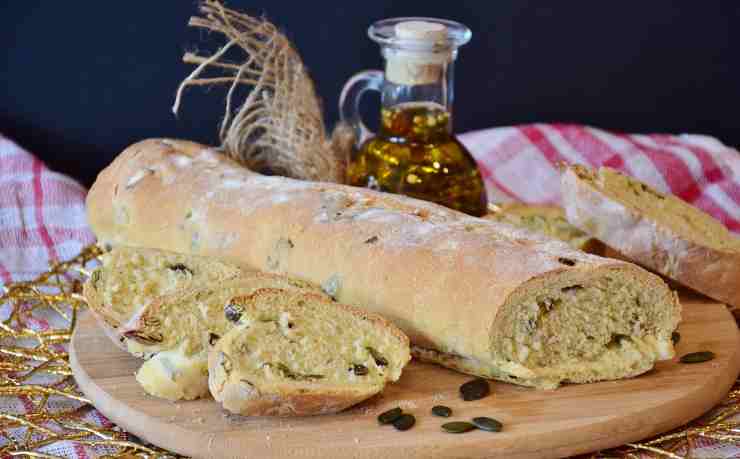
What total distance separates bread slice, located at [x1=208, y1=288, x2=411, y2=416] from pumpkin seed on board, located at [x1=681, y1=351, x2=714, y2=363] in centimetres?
73

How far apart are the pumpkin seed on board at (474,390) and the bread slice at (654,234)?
0.76 metres

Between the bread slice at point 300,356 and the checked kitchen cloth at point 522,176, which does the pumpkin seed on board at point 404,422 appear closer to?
the bread slice at point 300,356

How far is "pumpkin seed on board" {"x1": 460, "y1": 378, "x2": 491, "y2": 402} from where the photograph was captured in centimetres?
254

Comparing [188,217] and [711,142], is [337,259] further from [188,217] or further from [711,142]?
[711,142]

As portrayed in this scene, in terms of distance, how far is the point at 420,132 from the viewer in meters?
3.49

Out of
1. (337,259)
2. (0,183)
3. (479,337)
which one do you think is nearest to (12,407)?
(337,259)

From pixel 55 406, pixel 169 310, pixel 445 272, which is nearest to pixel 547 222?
pixel 445 272

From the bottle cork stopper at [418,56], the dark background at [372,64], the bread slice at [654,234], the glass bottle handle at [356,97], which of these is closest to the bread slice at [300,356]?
the bread slice at [654,234]

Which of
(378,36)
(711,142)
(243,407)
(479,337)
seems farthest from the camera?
(711,142)

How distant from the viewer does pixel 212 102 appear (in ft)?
15.8

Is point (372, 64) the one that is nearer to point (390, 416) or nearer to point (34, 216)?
point (34, 216)

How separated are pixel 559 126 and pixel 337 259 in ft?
6.91

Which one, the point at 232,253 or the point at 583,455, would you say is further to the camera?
the point at 232,253

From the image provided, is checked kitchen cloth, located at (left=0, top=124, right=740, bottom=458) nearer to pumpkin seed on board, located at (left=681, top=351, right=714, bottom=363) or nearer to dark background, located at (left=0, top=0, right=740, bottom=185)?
dark background, located at (left=0, top=0, right=740, bottom=185)
